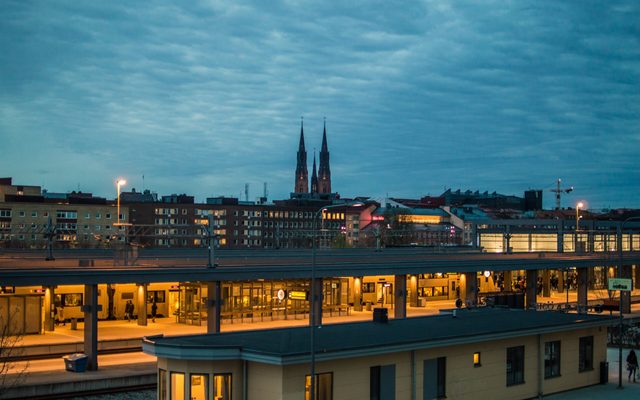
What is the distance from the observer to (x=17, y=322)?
40.0 meters

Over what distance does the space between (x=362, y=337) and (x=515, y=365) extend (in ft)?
22.7

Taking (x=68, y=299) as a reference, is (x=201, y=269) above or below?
above

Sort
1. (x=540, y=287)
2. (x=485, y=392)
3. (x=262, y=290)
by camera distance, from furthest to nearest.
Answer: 1. (x=540, y=287)
2. (x=262, y=290)
3. (x=485, y=392)

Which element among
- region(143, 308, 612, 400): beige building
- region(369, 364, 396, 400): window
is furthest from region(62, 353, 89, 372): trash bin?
region(369, 364, 396, 400): window

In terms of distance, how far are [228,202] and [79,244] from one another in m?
62.5

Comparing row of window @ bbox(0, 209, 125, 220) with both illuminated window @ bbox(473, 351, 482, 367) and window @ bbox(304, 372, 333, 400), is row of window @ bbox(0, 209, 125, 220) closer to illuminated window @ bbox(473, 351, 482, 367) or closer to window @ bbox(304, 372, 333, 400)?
illuminated window @ bbox(473, 351, 482, 367)

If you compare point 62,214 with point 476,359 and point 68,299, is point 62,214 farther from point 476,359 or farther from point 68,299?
point 476,359

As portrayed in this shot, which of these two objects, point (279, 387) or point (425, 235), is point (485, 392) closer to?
point (279, 387)

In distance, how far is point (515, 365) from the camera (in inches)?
1096

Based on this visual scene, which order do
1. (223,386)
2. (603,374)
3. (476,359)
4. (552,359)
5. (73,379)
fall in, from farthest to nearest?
(603,374) → (552,359) → (73,379) → (476,359) → (223,386)

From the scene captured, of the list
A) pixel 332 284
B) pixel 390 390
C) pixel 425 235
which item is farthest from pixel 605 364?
pixel 425 235

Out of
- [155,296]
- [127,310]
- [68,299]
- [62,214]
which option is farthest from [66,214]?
[68,299]

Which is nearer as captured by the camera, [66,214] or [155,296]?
[155,296]

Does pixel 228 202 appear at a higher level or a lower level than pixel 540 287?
higher
